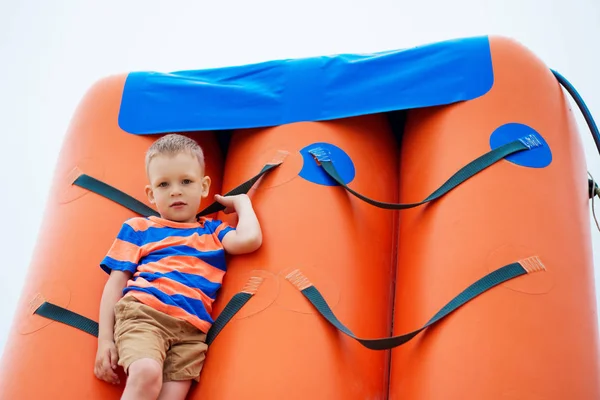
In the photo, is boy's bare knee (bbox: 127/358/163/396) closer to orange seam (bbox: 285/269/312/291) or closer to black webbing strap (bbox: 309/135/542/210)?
orange seam (bbox: 285/269/312/291)

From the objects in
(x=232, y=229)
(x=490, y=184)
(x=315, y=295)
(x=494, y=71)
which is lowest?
(x=315, y=295)

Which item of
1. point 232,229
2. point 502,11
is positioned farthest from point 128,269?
point 502,11

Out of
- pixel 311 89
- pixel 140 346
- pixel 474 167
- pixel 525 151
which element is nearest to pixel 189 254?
pixel 140 346

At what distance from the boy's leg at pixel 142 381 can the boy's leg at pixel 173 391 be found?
1.9 inches

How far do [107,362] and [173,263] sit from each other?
A: 226 millimetres

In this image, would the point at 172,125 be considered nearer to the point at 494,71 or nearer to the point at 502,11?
the point at 494,71

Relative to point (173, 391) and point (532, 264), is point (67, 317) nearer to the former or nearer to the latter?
point (173, 391)

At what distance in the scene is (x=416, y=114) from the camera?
5.49ft

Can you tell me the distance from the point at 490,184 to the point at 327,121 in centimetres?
41

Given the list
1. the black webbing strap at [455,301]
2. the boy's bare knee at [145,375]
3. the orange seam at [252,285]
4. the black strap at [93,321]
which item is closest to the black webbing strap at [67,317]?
the black strap at [93,321]

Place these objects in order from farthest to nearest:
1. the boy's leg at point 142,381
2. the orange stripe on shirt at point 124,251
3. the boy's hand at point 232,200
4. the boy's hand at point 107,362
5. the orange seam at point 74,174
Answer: the orange seam at point 74,174 → the boy's hand at point 232,200 → the orange stripe on shirt at point 124,251 → the boy's hand at point 107,362 → the boy's leg at point 142,381

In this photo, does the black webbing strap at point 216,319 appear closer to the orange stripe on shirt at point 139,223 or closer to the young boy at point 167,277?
the young boy at point 167,277

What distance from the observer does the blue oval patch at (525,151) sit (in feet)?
4.81

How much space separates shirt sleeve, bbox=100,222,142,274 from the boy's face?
0.08 meters
